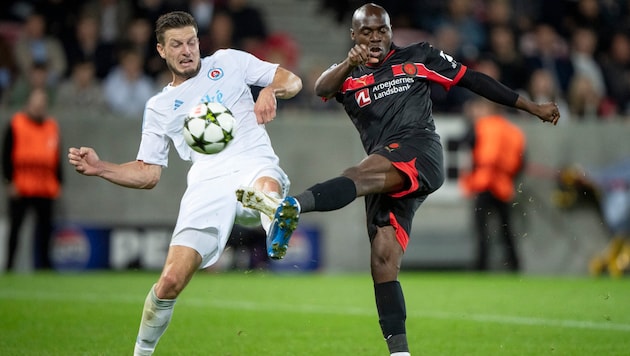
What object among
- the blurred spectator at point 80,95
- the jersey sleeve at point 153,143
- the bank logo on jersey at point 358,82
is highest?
the blurred spectator at point 80,95

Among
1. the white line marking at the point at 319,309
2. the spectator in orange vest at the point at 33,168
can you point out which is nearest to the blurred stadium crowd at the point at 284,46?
the spectator in orange vest at the point at 33,168

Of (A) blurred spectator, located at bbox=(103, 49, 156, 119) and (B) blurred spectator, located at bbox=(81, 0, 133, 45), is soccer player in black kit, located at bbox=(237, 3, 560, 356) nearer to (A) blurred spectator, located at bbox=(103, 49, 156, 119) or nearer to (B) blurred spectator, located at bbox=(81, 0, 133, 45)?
(A) blurred spectator, located at bbox=(103, 49, 156, 119)

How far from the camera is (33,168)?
45.7 ft

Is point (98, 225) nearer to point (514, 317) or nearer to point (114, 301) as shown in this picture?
point (114, 301)

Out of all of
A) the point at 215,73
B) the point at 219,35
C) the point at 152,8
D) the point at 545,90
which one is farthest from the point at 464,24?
the point at 215,73

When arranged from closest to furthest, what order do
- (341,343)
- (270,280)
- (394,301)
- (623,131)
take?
(394,301) → (341,343) → (270,280) → (623,131)

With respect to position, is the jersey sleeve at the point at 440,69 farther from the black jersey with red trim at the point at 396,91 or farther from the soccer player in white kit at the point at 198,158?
the soccer player in white kit at the point at 198,158

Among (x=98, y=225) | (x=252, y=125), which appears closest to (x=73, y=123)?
(x=98, y=225)

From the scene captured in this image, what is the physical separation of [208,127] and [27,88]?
889 centimetres

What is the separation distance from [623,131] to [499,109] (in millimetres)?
2143

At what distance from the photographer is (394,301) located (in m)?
6.23

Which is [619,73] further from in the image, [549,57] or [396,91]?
[396,91]

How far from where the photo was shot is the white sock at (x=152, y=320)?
6199 millimetres

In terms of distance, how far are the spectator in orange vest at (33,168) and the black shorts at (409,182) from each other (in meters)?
8.39
